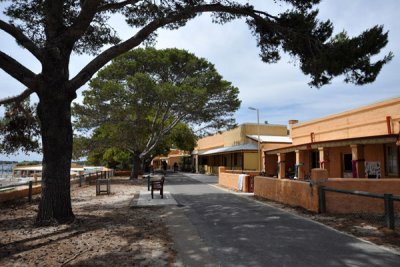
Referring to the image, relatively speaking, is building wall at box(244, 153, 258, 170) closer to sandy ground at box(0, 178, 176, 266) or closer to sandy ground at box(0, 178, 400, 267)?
sandy ground at box(0, 178, 400, 267)

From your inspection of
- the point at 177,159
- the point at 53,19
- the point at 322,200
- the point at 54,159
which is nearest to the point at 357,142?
the point at 322,200

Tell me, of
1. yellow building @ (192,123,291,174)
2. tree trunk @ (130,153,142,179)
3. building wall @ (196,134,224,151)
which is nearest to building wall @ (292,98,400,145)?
yellow building @ (192,123,291,174)

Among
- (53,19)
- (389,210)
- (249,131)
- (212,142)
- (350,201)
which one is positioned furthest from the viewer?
(212,142)

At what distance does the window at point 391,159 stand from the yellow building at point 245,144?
583 inches

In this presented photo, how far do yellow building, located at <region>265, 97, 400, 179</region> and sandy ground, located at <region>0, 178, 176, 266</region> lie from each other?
398 inches

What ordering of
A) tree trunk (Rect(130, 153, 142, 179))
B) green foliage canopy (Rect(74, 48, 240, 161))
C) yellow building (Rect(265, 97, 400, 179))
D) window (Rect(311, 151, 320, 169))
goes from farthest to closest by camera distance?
tree trunk (Rect(130, 153, 142, 179)), green foliage canopy (Rect(74, 48, 240, 161)), window (Rect(311, 151, 320, 169)), yellow building (Rect(265, 97, 400, 179))

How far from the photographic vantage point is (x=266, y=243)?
6.60 meters

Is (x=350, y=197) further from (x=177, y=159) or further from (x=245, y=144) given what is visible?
(x=177, y=159)

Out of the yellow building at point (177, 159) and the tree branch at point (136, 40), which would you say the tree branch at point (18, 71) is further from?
the yellow building at point (177, 159)

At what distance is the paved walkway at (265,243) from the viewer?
5527 mm

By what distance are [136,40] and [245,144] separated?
27.2 m

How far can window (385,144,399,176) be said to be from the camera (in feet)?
51.0

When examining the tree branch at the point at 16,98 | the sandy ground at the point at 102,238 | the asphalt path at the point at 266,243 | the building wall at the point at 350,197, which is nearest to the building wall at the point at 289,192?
the building wall at the point at 350,197

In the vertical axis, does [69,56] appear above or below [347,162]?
above
